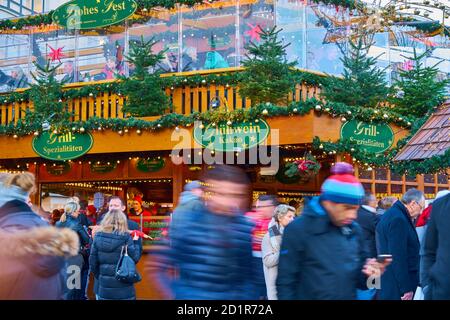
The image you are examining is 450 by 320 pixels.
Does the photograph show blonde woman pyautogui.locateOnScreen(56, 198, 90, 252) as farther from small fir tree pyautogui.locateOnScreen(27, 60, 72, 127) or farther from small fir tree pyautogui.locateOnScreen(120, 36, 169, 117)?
small fir tree pyautogui.locateOnScreen(27, 60, 72, 127)

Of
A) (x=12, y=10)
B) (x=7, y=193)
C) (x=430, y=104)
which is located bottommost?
(x=7, y=193)

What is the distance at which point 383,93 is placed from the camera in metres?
14.3

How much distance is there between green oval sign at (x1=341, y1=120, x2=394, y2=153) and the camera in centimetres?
1361

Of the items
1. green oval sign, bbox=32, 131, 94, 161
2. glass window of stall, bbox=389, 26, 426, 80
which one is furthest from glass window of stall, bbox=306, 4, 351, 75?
green oval sign, bbox=32, 131, 94, 161

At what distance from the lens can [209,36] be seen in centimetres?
1541

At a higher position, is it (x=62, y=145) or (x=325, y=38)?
(x=325, y=38)

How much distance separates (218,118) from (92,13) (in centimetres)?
495

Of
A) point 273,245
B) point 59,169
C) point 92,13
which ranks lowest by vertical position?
point 273,245

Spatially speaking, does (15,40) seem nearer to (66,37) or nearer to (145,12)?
(66,37)

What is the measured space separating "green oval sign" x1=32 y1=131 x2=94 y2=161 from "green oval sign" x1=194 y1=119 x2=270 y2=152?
283cm

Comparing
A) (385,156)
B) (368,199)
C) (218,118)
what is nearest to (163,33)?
(218,118)

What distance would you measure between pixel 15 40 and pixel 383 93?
32.5 ft

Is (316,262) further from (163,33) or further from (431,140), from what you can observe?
(163,33)
